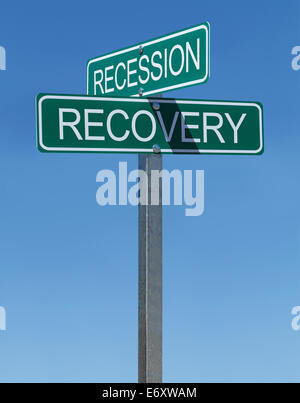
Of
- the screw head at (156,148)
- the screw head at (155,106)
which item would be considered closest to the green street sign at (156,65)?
the screw head at (155,106)

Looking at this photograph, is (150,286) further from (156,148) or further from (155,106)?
(155,106)

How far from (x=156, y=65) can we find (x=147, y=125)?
566mm

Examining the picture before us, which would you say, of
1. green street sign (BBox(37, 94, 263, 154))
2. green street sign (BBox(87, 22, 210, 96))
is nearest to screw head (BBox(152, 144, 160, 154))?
green street sign (BBox(37, 94, 263, 154))

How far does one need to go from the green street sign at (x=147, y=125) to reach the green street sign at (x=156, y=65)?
0.22 meters

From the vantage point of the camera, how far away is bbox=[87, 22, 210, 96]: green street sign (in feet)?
15.1

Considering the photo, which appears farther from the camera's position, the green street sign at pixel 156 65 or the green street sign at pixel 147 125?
the green street sign at pixel 156 65

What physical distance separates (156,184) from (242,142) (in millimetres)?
681

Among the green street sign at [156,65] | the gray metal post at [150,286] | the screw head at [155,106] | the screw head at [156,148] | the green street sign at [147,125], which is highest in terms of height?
the green street sign at [156,65]

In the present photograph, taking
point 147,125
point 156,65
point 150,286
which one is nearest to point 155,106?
point 147,125

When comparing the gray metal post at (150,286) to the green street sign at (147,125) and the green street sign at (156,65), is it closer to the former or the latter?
the green street sign at (147,125)

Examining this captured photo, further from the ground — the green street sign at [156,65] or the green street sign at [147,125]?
the green street sign at [156,65]

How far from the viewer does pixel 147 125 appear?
179 inches

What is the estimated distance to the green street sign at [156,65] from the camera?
461cm
